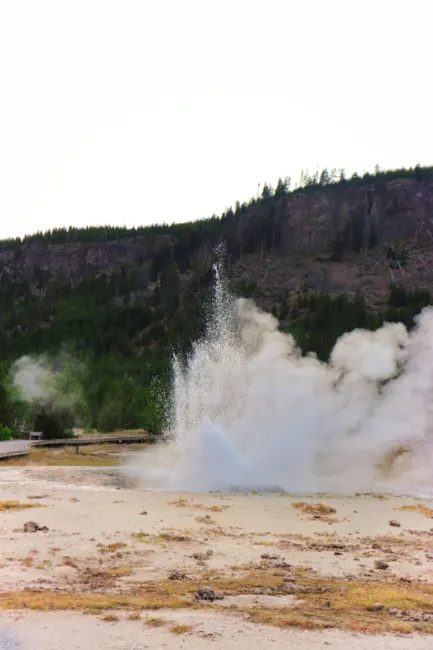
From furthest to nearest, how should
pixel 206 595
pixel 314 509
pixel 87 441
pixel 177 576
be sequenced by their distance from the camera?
pixel 87 441, pixel 314 509, pixel 177 576, pixel 206 595

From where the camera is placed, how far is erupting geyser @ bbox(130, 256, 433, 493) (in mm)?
32125

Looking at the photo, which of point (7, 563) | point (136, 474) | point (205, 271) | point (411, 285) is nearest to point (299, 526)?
point (7, 563)

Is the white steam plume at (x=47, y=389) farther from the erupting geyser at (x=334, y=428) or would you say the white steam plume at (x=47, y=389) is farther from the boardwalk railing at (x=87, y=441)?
the erupting geyser at (x=334, y=428)

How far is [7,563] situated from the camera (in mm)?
14859

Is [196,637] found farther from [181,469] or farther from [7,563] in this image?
[181,469]

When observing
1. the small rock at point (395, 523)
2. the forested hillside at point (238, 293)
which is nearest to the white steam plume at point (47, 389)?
the forested hillside at point (238, 293)

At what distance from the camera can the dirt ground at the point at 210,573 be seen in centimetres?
1066

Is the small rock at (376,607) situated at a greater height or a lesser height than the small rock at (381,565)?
greater

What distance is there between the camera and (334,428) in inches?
1310

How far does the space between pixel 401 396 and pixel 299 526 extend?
12.8 m

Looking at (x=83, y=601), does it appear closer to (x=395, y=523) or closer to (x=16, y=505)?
(x=16, y=505)

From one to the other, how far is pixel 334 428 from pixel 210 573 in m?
19.3

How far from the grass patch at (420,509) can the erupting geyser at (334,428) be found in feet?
16.5

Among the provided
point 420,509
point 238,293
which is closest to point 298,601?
point 420,509
